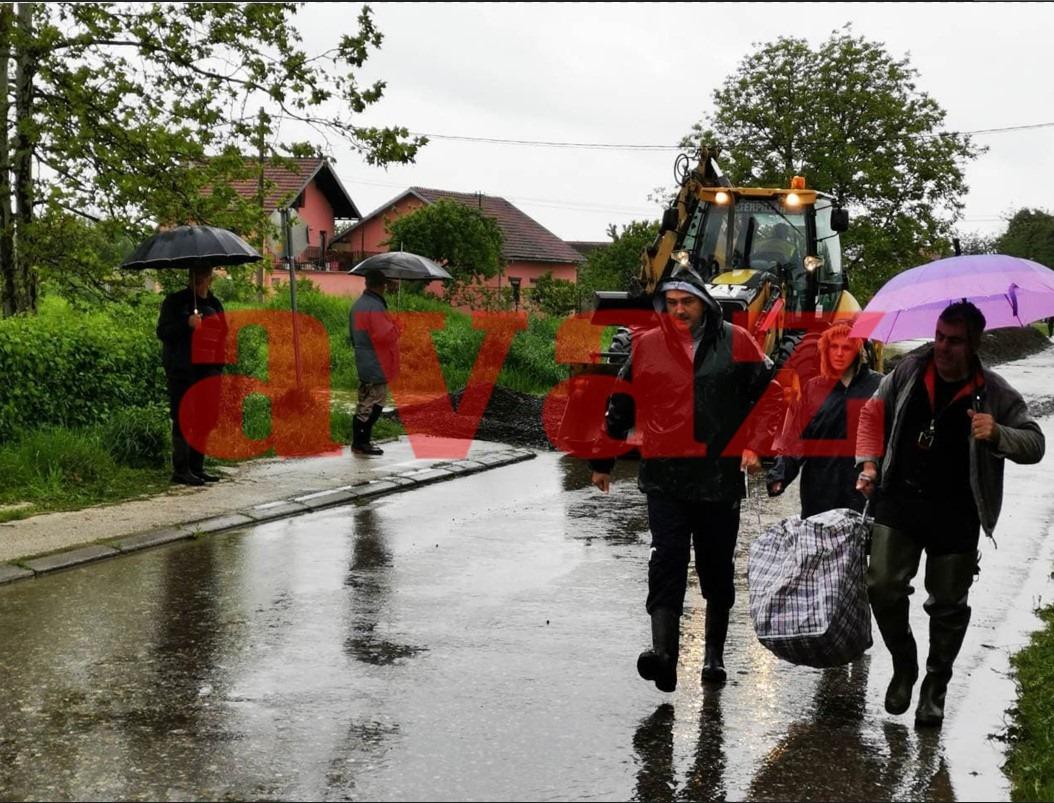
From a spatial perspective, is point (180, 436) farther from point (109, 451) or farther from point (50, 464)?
point (50, 464)

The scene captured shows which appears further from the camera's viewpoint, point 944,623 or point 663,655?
point 663,655

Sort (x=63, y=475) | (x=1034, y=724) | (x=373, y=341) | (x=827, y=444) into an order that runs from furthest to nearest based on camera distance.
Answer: (x=373, y=341)
(x=63, y=475)
(x=827, y=444)
(x=1034, y=724)

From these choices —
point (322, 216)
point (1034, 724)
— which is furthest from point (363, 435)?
point (322, 216)

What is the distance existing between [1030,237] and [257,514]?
218ft

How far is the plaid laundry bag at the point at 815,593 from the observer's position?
5.64m

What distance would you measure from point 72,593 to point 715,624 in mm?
4100

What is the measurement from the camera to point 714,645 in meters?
6.45

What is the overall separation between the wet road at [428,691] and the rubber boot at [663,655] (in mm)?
116

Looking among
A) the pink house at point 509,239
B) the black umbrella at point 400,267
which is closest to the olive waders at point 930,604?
the black umbrella at point 400,267

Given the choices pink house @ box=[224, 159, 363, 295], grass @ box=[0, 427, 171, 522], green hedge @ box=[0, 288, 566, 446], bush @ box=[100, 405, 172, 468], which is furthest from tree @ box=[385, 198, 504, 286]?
grass @ box=[0, 427, 171, 522]

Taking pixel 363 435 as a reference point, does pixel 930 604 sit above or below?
above

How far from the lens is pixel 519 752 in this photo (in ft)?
17.2

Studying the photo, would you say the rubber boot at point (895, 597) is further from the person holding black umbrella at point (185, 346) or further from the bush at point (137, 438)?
the bush at point (137, 438)

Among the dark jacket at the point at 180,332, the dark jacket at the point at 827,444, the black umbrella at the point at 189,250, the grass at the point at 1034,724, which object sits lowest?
the grass at the point at 1034,724
